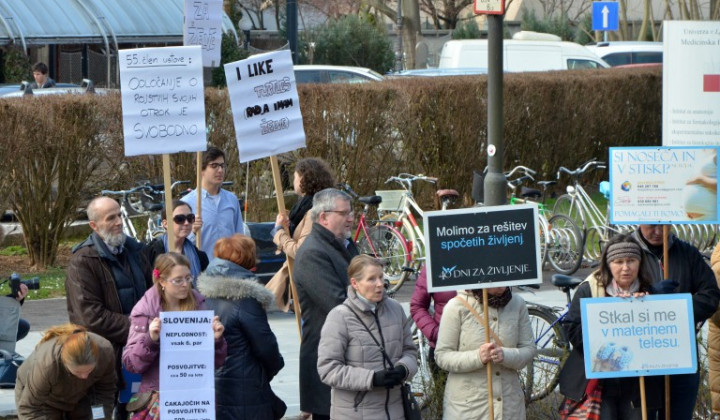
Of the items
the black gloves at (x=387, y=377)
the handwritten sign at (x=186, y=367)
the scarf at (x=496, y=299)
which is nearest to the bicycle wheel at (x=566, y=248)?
the scarf at (x=496, y=299)

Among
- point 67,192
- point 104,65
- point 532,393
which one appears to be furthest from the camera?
point 104,65

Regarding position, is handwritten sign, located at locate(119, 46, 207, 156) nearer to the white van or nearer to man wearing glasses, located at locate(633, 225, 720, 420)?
man wearing glasses, located at locate(633, 225, 720, 420)

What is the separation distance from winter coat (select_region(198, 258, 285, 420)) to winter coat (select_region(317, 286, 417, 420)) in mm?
355

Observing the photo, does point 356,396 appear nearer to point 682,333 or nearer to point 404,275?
point 682,333

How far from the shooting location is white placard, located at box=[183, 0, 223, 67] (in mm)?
9688

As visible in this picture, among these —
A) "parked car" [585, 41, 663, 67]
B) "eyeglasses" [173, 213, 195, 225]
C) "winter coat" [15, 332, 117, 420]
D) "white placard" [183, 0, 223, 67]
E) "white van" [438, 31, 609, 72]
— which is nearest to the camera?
"winter coat" [15, 332, 117, 420]

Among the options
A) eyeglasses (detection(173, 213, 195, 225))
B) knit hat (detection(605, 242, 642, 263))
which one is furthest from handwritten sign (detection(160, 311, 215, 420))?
knit hat (detection(605, 242, 642, 263))

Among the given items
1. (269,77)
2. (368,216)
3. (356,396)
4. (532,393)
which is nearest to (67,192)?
(368,216)

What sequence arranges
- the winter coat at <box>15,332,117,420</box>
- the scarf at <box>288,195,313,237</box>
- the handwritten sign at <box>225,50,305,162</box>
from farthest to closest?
the handwritten sign at <box>225,50,305,162</box> → the scarf at <box>288,195,313,237</box> → the winter coat at <box>15,332,117,420</box>

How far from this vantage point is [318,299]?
7066 mm

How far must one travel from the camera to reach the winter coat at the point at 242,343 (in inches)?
261

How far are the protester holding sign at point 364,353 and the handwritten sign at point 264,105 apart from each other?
94.1 inches

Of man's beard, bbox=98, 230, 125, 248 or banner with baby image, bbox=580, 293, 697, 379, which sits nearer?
banner with baby image, bbox=580, 293, 697, 379

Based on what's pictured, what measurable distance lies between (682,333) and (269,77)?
347 centimetres
